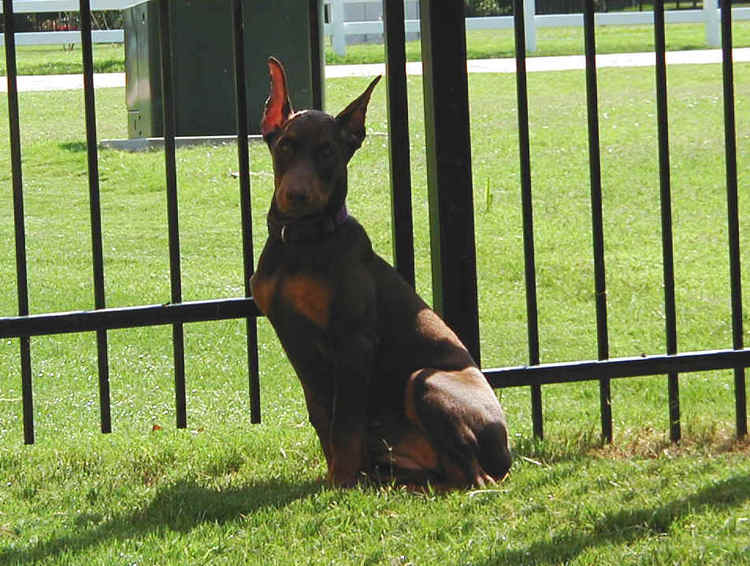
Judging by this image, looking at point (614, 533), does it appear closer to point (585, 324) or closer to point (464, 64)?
point (464, 64)

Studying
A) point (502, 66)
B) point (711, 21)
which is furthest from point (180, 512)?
point (711, 21)

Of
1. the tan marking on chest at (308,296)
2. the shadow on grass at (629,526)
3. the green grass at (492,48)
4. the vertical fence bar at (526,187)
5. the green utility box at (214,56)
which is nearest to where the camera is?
the shadow on grass at (629,526)

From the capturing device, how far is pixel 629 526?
12.2 feet

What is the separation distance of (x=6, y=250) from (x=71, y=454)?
16.9 feet

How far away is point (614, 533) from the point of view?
366cm

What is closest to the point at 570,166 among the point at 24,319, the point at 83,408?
the point at 83,408

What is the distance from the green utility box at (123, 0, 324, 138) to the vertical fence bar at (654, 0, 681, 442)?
279 inches

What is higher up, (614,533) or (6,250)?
(6,250)

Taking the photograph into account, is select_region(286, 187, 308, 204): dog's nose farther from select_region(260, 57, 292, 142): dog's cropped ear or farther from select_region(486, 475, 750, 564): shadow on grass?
select_region(486, 475, 750, 564): shadow on grass

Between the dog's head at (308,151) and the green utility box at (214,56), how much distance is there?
7.61 metres

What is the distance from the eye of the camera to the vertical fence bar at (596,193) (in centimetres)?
483

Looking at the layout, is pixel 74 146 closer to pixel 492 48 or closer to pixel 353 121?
pixel 353 121

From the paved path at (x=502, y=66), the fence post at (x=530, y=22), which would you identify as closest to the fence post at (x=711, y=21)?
the paved path at (x=502, y=66)

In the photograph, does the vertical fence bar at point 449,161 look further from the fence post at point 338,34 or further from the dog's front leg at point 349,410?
the fence post at point 338,34
